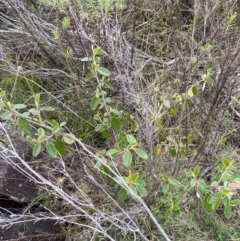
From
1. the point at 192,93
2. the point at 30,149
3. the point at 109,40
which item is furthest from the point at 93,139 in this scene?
the point at 192,93

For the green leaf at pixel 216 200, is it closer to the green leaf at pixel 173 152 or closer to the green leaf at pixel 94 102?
the green leaf at pixel 173 152

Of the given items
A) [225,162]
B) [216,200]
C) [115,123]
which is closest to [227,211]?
[216,200]

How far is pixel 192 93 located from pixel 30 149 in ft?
3.08

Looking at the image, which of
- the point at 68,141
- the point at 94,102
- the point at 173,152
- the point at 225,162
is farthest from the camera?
the point at 173,152

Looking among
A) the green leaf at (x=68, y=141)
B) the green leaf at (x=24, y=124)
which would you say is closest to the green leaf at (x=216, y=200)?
the green leaf at (x=68, y=141)

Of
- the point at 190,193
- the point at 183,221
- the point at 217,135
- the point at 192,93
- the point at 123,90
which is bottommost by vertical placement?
the point at 183,221

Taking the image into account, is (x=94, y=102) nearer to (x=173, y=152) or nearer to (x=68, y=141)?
(x=68, y=141)

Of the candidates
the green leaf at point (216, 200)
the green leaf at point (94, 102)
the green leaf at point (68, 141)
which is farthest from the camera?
the green leaf at point (94, 102)

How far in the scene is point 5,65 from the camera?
242 cm

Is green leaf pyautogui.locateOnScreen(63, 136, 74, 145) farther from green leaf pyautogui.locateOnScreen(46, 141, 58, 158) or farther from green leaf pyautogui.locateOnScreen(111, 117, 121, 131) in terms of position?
green leaf pyautogui.locateOnScreen(111, 117, 121, 131)

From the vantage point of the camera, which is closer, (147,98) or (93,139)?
(147,98)

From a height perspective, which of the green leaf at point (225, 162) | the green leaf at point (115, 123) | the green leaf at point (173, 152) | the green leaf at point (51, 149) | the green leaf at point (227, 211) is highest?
the green leaf at point (225, 162)

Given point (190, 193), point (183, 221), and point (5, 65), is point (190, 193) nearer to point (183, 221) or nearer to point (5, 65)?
point (183, 221)

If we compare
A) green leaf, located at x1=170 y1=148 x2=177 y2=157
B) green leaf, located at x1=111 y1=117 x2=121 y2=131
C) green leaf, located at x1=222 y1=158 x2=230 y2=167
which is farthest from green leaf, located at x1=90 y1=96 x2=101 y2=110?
green leaf, located at x1=222 y1=158 x2=230 y2=167
